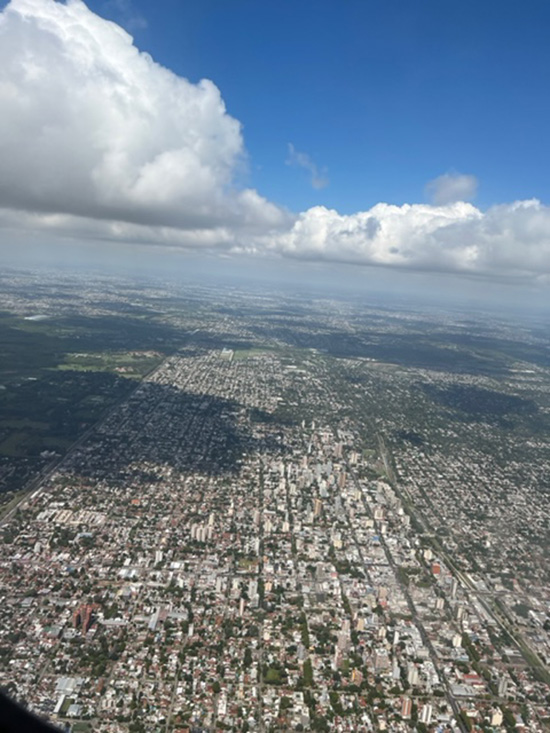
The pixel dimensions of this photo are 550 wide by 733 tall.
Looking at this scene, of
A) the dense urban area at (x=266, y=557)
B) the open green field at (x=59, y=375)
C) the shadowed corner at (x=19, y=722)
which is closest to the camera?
the shadowed corner at (x=19, y=722)

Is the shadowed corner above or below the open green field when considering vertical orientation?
above

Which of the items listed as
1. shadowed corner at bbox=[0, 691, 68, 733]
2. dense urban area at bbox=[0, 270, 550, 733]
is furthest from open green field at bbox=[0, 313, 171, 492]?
shadowed corner at bbox=[0, 691, 68, 733]

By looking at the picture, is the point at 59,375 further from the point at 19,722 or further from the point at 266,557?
the point at 19,722

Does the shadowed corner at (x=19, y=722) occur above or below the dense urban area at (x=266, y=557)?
above

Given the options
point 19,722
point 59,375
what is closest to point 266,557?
point 19,722

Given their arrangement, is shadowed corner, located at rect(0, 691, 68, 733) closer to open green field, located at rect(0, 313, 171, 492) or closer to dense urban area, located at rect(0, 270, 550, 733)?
dense urban area, located at rect(0, 270, 550, 733)

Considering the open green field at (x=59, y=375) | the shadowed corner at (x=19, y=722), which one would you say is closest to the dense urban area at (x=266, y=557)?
the open green field at (x=59, y=375)

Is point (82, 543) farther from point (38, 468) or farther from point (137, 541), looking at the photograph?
point (38, 468)

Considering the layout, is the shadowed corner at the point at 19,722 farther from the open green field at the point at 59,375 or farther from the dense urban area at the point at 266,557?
A: the open green field at the point at 59,375
